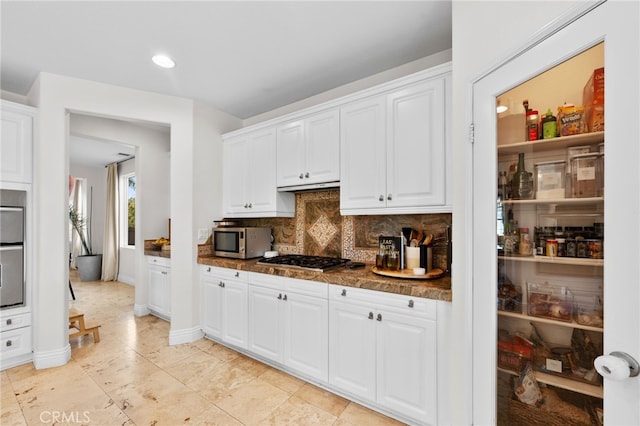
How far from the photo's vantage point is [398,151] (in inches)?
87.8

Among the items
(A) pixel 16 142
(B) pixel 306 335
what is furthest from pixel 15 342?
(B) pixel 306 335

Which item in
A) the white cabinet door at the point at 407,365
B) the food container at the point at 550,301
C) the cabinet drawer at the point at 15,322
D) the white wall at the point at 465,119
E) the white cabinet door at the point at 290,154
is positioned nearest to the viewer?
the food container at the point at 550,301

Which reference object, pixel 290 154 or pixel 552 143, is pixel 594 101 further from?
pixel 290 154

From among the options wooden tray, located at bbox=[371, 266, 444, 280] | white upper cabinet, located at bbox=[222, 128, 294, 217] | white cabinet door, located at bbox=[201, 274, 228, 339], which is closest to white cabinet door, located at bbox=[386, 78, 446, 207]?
wooden tray, located at bbox=[371, 266, 444, 280]

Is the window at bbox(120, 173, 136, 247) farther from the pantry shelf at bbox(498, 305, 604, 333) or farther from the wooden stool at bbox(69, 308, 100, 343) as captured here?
the pantry shelf at bbox(498, 305, 604, 333)

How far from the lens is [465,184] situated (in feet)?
5.09

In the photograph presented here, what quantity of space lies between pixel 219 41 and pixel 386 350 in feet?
8.35

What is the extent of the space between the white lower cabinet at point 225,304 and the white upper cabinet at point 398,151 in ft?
4.42

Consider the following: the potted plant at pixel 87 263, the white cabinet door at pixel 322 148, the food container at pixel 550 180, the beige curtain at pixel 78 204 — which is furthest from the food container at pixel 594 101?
the beige curtain at pixel 78 204

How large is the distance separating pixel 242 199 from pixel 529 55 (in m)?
2.83

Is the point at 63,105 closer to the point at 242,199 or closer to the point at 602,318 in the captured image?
the point at 242,199

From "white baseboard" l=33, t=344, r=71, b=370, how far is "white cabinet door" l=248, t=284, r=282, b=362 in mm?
1716

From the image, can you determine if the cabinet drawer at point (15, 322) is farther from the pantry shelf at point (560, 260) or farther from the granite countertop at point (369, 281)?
the pantry shelf at point (560, 260)

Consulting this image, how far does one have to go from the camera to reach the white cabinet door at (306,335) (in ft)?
7.39
